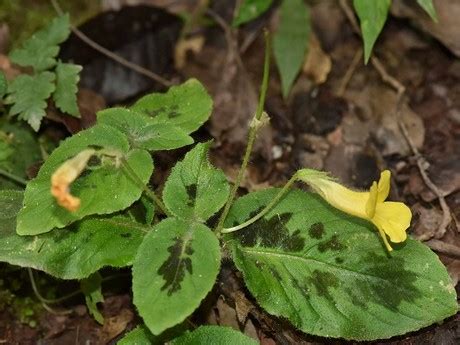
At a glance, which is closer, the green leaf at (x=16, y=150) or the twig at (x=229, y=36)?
the green leaf at (x=16, y=150)

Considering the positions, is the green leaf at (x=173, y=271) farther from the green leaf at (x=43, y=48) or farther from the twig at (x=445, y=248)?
the green leaf at (x=43, y=48)

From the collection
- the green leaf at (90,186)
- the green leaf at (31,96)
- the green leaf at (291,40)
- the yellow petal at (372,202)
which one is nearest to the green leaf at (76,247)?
the green leaf at (90,186)

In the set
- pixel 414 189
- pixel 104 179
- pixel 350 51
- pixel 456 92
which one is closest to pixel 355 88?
pixel 350 51

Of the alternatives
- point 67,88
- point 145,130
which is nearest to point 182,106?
point 145,130

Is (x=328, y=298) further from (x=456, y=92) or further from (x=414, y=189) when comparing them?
(x=456, y=92)

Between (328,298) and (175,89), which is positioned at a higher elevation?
(175,89)
